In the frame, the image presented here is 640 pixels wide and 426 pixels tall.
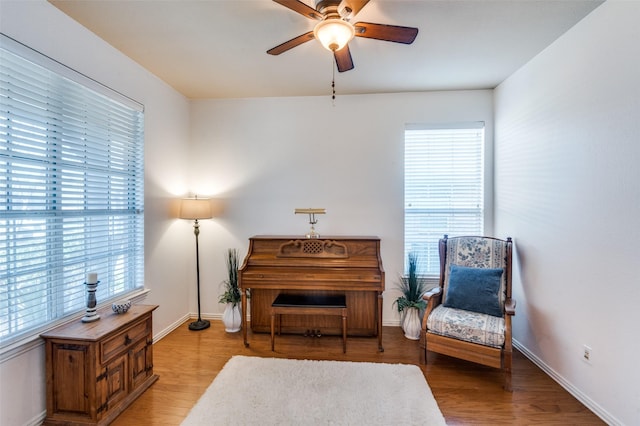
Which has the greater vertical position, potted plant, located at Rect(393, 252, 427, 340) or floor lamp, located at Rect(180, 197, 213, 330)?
floor lamp, located at Rect(180, 197, 213, 330)

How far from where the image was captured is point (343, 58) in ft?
6.21

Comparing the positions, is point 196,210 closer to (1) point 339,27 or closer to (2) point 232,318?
(2) point 232,318

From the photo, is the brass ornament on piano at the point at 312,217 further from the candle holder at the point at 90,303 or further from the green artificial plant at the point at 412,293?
the candle holder at the point at 90,303

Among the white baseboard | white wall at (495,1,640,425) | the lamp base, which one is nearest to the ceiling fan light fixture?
white wall at (495,1,640,425)

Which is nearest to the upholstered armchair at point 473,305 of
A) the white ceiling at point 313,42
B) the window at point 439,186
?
the window at point 439,186

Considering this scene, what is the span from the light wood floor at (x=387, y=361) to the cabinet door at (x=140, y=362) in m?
0.11

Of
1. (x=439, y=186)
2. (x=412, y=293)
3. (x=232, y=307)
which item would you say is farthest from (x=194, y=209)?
(x=439, y=186)

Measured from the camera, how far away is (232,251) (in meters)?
3.36

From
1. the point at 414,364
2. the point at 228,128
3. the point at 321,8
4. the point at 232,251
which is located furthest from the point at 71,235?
the point at 414,364

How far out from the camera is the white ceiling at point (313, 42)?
5.98 feet

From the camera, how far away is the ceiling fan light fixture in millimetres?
1479

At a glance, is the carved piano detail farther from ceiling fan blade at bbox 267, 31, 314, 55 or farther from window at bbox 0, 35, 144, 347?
ceiling fan blade at bbox 267, 31, 314, 55

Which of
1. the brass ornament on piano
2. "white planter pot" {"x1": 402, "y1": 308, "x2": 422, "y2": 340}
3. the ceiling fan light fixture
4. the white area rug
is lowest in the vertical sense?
the white area rug

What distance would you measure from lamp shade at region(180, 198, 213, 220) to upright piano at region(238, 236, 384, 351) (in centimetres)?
65
